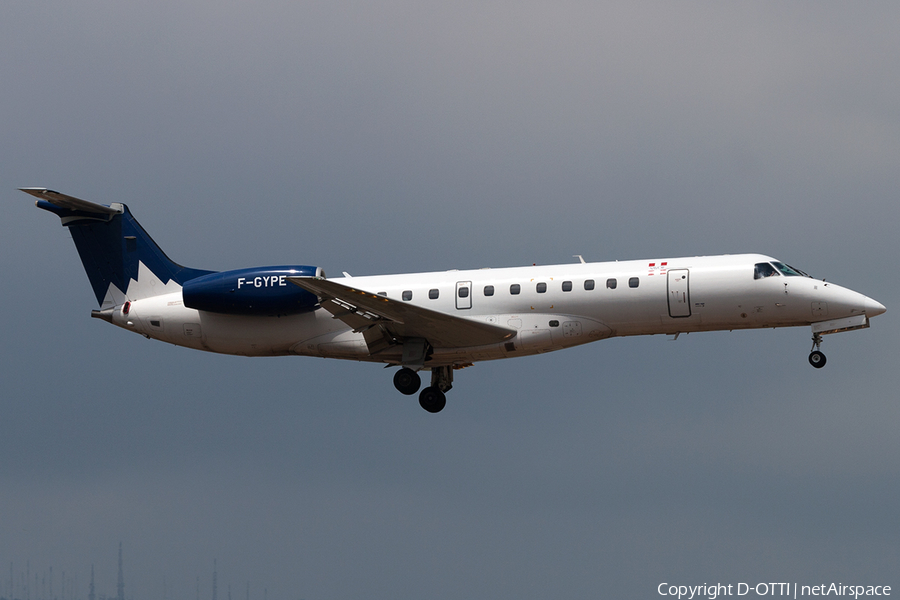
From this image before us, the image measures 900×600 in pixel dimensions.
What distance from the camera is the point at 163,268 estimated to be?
100ft

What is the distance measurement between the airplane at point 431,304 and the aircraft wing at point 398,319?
0.15 feet

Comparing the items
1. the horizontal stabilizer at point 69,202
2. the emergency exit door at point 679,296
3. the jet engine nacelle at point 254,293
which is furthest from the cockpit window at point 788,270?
the horizontal stabilizer at point 69,202

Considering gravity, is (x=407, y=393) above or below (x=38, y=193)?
below

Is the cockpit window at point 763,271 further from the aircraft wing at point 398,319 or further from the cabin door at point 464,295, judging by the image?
the cabin door at point 464,295

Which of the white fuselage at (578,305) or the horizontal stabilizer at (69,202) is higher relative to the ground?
the horizontal stabilizer at (69,202)

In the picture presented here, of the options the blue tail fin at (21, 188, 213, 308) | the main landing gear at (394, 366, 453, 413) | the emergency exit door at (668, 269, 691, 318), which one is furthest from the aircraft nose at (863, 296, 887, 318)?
the blue tail fin at (21, 188, 213, 308)

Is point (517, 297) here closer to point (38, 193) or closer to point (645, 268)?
point (645, 268)

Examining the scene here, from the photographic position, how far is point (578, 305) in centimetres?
2681

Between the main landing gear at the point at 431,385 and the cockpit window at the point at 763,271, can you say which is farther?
the main landing gear at the point at 431,385

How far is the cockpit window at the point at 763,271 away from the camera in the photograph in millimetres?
26422

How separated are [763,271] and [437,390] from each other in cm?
908

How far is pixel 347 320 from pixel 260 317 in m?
2.69

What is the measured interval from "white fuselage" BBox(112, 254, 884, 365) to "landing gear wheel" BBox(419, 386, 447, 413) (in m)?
1.19

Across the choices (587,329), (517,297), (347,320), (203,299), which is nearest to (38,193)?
(203,299)
